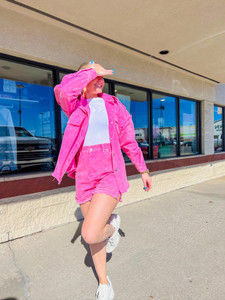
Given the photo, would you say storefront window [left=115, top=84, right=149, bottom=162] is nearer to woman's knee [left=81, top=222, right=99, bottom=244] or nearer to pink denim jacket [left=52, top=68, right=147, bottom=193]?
pink denim jacket [left=52, top=68, right=147, bottom=193]

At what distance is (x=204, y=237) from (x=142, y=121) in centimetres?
287

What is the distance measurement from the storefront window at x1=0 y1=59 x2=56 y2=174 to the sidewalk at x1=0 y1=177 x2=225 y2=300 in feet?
3.67

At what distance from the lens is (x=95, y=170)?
1663mm

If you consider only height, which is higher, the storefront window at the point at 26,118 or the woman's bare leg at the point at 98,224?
the storefront window at the point at 26,118

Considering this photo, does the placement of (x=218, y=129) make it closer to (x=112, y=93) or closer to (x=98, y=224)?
(x=112, y=93)

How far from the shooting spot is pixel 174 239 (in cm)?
273

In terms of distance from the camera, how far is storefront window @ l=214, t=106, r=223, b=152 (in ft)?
24.0

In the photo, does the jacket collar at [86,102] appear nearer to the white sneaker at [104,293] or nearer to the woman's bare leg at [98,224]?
the woman's bare leg at [98,224]

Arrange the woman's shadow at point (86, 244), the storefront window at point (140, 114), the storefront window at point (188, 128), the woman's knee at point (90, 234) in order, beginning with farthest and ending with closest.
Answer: the storefront window at point (188, 128), the storefront window at point (140, 114), the woman's shadow at point (86, 244), the woman's knee at point (90, 234)

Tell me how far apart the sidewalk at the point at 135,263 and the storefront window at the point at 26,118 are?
3.67 feet

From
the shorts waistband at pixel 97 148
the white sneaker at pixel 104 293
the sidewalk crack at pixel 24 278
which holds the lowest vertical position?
the sidewalk crack at pixel 24 278

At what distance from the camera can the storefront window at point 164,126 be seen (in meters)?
5.19

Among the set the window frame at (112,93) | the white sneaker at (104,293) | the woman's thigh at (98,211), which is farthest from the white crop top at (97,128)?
the window frame at (112,93)

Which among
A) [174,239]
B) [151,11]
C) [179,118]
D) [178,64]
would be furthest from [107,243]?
[179,118]
